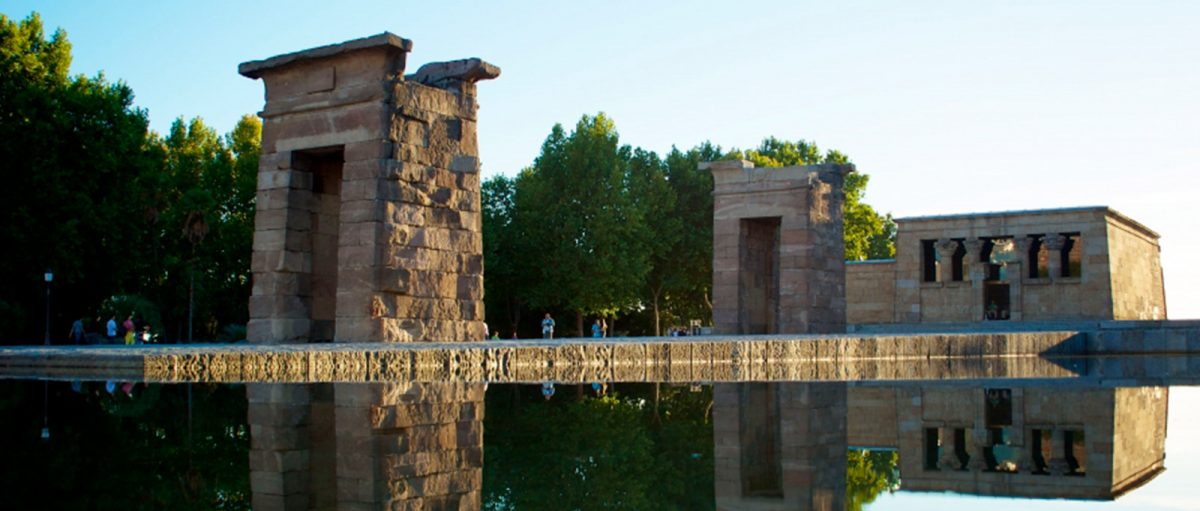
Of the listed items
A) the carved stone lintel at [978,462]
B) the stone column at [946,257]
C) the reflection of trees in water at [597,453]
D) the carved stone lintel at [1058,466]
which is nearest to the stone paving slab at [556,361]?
the reflection of trees in water at [597,453]

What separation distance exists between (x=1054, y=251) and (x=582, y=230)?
58.9ft

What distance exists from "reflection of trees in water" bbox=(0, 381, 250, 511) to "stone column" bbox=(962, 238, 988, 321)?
116ft

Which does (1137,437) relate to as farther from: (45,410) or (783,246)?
(783,246)

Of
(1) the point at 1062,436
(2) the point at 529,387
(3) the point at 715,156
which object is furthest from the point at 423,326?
(3) the point at 715,156

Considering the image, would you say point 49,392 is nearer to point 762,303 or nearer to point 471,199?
point 471,199

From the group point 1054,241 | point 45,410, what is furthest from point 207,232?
point 45,410

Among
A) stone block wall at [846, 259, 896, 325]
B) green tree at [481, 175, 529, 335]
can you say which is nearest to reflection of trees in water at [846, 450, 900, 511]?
stone block wall at [846, 259, 896, 325]

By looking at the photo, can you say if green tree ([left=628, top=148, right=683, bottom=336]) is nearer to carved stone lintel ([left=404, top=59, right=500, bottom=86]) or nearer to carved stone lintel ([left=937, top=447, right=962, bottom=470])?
carved stone lintel ([left=404, top=59, right=500, bottom=86])

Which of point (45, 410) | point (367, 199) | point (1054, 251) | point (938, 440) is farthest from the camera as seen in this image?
point (1054, 251)

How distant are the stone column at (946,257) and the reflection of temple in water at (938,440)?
31.8 m

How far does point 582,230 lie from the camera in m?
47.3

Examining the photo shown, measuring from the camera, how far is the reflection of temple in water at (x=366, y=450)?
12.9ft

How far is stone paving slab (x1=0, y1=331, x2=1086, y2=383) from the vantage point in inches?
420

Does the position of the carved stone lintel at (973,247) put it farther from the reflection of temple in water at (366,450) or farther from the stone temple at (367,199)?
the reflection of temple in water at (366,450)
